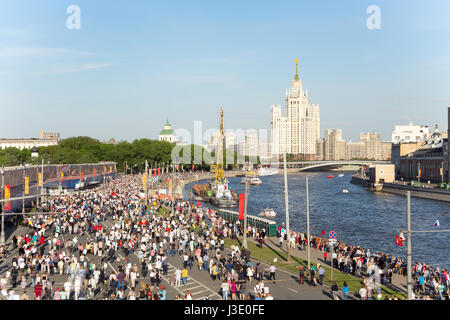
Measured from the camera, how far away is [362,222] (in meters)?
62.0

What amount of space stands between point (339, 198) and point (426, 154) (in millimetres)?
40455

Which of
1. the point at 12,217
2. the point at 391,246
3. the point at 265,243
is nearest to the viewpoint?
the point at 265,243

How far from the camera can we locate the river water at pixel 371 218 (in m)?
44.2

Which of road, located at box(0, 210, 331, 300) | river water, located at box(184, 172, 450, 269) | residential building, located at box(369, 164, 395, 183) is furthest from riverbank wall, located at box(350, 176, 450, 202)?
road, located at box(0, 210, 331, 300)

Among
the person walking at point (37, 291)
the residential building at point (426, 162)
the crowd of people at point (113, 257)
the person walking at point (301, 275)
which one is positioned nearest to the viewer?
the person walking at point (37, 291)

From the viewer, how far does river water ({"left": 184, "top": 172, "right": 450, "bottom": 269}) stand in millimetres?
44188

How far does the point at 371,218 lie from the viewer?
6588 cm

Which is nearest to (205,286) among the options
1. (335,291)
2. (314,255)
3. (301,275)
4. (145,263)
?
(145,263)

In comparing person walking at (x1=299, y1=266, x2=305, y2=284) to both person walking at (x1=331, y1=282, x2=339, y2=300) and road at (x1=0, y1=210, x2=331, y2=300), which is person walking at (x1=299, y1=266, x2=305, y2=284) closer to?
road at (x1=0, y1=210, x2=331, y2=300)

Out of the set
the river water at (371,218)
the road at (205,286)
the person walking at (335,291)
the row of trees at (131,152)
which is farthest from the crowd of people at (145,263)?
the row of trees at (131,152)

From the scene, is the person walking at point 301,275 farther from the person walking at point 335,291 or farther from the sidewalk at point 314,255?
the sidewalk at point 314,255
